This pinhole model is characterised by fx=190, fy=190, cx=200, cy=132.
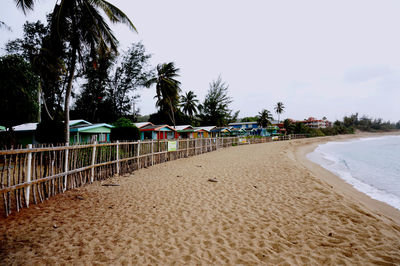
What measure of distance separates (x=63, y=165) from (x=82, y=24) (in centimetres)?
615

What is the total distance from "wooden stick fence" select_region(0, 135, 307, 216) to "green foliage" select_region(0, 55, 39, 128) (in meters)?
8.05

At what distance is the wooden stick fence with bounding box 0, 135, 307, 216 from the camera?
400cm

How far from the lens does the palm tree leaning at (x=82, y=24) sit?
→ 25.1 feet

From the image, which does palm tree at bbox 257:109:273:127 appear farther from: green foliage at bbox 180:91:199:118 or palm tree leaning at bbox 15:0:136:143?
palm tree leaning at bbox 15:0:136:143

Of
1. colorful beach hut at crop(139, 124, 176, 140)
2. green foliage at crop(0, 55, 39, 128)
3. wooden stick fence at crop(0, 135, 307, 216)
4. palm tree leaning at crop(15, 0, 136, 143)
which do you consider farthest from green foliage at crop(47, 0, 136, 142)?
colorful beach hut at crop(139, 124, 176, 140)

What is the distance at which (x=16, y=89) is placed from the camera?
12.8 meters

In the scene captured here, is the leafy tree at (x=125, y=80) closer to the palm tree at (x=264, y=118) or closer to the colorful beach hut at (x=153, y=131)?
the colorful beach hut at (x=153, y=131)

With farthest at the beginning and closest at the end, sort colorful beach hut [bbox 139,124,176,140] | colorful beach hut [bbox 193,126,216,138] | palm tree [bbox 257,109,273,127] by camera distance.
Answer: palm tree [bbox 257,109,273,127] < colorful beach hut [bbox 193,126,216,138] < colorful beach hut [bbox 139,124,176,140]

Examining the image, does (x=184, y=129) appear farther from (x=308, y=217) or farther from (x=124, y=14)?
(x=308, y=217)

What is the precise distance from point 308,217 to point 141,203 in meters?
3.85

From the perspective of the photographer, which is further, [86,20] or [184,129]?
[184,129]

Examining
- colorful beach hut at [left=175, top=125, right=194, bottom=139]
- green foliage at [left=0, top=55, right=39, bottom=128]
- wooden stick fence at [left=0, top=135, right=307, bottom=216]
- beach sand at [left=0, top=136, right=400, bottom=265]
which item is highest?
green foliage at [left=0, top=55, right=39, bottom=128]

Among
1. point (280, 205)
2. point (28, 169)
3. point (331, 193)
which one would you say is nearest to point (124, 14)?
point (28, 169)

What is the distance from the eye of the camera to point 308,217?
404cm
